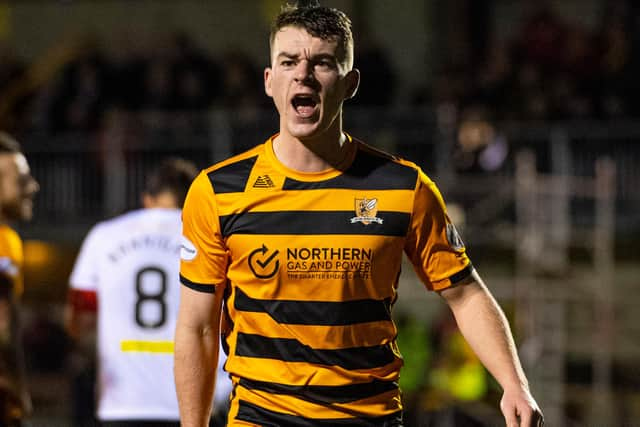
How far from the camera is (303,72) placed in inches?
138

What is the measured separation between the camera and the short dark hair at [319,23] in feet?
11.6

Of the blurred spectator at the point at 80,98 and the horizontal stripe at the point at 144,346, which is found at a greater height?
the blurred spectator at the point at 80,98

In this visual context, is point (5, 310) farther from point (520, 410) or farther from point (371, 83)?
point (371, 83)

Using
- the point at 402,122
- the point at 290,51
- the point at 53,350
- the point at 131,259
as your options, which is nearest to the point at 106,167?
the point at 53,350

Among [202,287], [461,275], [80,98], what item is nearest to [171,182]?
[202,287]

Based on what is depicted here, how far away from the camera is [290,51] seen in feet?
11.6

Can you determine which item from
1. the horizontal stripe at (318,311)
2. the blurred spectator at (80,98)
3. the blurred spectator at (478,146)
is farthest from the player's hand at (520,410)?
the blurred spectator at (80,98)

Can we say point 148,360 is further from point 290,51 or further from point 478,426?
point 478,426

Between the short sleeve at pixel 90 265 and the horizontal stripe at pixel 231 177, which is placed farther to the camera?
the short sleeve at pixel 90 265

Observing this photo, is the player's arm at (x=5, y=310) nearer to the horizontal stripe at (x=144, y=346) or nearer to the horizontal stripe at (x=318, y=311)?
the horizontal stripe at (x=144, y=346)

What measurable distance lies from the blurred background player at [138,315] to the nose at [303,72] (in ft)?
7.95

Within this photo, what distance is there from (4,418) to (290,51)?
2617mm

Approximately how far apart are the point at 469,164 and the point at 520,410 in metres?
8.83

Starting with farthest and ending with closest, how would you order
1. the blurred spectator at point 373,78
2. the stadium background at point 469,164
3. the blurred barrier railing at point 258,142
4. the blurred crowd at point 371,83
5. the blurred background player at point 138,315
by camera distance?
the blurred spectator at point 373,78, the blurred crowd at point 371,83, the blurred barrier railing at point 258,142, the stadium background at point 469,164, the blurred background player at point 138,315
